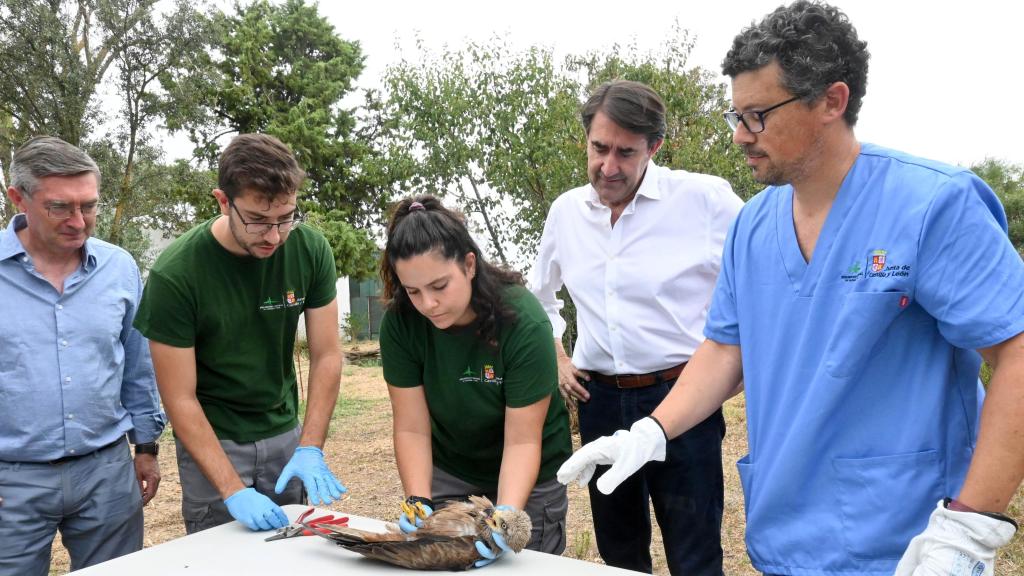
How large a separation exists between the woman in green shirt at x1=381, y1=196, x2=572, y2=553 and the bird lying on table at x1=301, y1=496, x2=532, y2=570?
20 centimetres

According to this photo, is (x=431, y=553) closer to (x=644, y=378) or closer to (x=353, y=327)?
(x=644, y=378)

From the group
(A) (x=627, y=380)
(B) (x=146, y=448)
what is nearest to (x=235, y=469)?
(B) (x=146, y=448)

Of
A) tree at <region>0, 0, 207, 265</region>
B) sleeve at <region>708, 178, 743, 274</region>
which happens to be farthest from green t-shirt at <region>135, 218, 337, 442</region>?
tree at <region>0, 0, 207, 265</region>

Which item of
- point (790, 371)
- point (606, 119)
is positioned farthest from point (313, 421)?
point (790, 371)

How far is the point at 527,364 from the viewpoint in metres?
2.31

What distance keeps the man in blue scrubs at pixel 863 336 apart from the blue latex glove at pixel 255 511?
4.42ft

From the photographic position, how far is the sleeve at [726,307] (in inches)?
72.6

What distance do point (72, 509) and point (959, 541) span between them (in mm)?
2552

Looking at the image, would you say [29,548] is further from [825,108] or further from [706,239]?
[825,108]

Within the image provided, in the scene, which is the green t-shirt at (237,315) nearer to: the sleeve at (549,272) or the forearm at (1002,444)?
the sleeve at (549,272)

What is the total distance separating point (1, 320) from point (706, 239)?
235 centimetres

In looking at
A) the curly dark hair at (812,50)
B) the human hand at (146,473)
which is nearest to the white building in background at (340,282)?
the human hand at (146,473)

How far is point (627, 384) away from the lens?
108 inches

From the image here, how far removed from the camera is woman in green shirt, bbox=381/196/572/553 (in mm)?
2252
